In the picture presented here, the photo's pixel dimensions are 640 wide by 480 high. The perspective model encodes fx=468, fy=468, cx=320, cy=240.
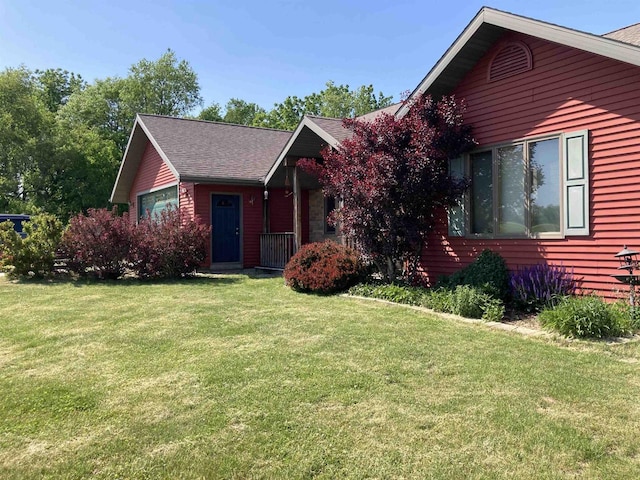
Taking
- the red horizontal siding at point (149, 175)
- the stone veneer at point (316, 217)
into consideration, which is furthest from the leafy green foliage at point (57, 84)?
the stone veneer at point (316, 217)

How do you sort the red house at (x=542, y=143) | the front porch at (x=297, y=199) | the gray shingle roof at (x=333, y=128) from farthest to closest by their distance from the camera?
the front porch at (x=297, y=199)
the gray shingle roof at (x=333, y=128)
the red house at (x=542, y=143)

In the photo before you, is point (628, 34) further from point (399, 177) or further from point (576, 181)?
point (399, 177)

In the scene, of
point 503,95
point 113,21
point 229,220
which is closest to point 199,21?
point 113,21

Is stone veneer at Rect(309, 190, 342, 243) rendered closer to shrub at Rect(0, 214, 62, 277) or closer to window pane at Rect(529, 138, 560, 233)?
shrub at Rect(0, 214, 62, 277)

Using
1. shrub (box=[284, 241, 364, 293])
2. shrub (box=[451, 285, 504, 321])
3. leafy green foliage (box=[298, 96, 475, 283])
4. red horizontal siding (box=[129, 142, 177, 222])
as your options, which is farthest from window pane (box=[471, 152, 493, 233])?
red horizontal siding (box=[129, 142, 177, 222])

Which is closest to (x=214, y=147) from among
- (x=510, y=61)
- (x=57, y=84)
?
(x=510, y=61)

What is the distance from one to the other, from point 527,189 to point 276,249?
7.80 m

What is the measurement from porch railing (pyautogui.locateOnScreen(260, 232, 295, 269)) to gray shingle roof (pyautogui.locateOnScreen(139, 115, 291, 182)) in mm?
1851

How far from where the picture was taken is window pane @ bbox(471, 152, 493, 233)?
824 cm

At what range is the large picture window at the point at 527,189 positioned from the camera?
22.9 feet

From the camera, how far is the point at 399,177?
26.2 ft

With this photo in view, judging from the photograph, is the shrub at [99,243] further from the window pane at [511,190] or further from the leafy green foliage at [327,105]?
the leafy green foliage at [327,105]

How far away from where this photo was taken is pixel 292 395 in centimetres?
368

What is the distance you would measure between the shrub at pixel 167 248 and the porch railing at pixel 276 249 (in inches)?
88.6
